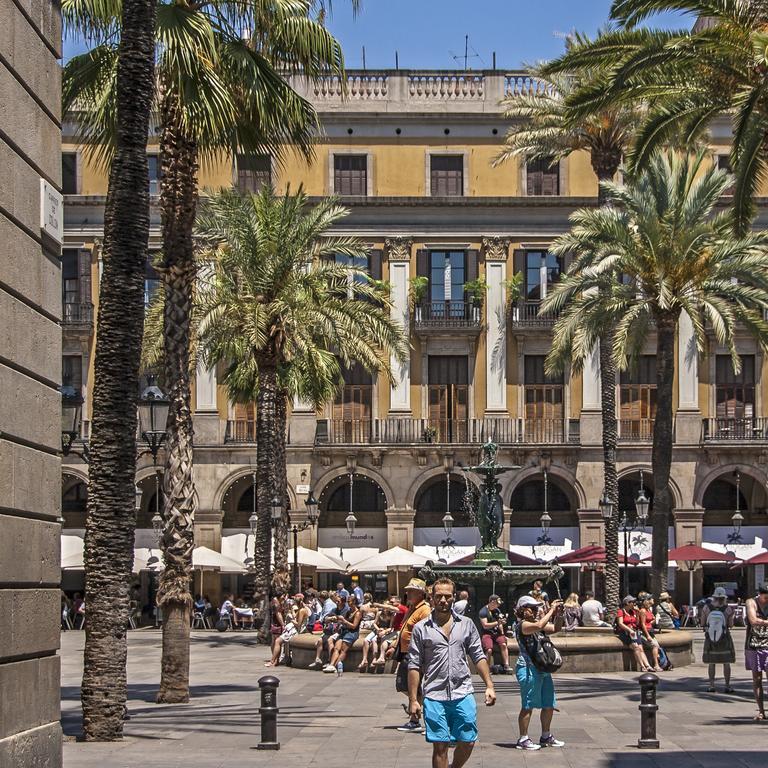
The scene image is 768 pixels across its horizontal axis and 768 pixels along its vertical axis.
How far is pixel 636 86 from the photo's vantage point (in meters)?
23.1

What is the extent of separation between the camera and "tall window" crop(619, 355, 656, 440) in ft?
166

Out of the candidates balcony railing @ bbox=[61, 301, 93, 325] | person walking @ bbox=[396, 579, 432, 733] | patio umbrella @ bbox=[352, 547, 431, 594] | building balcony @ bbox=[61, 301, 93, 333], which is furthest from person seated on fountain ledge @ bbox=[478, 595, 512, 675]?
balcony railing @ bbox=[61, 301, 93, 325]

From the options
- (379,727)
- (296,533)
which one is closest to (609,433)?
(296,533)

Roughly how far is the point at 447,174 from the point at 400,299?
4.78m

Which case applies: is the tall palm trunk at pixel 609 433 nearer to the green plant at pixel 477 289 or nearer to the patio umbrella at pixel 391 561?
the patio umbrella at pixel 391 561

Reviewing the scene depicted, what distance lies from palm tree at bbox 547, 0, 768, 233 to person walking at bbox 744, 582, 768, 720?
6.18 metres

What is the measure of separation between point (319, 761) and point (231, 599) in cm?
3151

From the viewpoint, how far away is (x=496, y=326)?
167 feet

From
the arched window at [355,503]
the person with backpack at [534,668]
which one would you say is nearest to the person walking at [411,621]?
the person with backpack at [534,668]

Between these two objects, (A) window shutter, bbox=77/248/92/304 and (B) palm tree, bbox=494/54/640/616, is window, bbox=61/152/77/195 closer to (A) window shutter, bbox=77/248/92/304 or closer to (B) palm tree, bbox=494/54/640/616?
(A) window shutter, bbox=77/248/92/304

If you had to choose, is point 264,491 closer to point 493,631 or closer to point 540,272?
point 493,631

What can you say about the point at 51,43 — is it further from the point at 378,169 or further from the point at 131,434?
the point at 378,169

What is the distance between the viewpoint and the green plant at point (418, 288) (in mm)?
50438

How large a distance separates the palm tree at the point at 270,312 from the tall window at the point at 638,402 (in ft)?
45.9
